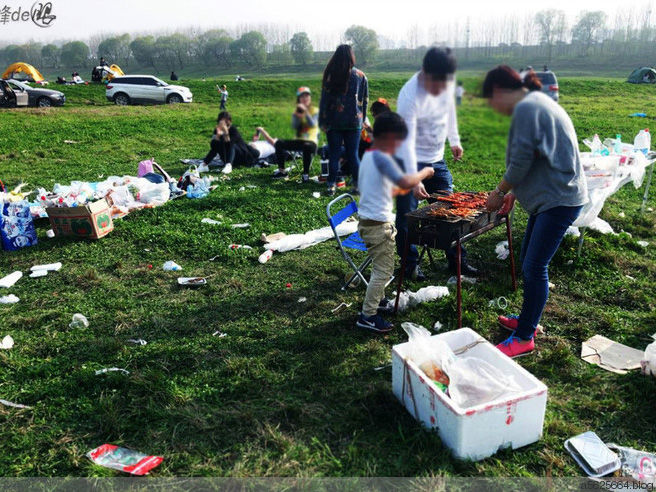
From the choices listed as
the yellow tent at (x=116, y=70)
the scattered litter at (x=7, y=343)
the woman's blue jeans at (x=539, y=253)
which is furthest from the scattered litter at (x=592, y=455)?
the scattered litter at (x=7, y=343)

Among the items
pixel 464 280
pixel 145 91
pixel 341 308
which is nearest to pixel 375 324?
pixel 341 308

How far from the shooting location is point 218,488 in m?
2.61

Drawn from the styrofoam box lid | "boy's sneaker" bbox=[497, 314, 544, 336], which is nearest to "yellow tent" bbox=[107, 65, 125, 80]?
the styrofoam box lid

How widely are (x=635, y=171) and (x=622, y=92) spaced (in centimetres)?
365

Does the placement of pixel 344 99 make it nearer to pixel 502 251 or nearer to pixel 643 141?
pixel 502 251

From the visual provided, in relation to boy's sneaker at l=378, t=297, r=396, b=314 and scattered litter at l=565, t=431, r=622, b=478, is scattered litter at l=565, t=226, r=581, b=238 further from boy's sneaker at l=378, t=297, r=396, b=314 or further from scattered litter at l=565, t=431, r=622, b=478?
scattered litter at l=565, t=431, r=622, b=478

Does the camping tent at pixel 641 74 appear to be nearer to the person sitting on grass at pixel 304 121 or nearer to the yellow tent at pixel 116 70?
the person sitting on grass at pixel 304 121

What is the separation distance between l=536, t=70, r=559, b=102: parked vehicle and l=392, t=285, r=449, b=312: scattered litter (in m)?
2.30

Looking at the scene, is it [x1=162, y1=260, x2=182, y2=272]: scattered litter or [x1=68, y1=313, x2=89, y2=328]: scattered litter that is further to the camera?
[x1=162, y1=260, x2=182, y2=272]: scattered litter

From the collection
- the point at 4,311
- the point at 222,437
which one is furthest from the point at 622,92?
the point at 4,311

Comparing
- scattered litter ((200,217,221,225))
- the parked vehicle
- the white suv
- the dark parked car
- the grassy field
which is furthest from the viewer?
the dark parked car

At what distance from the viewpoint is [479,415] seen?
264 cm

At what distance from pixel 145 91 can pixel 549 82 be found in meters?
6.18

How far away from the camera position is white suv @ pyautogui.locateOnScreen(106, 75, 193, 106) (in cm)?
626
